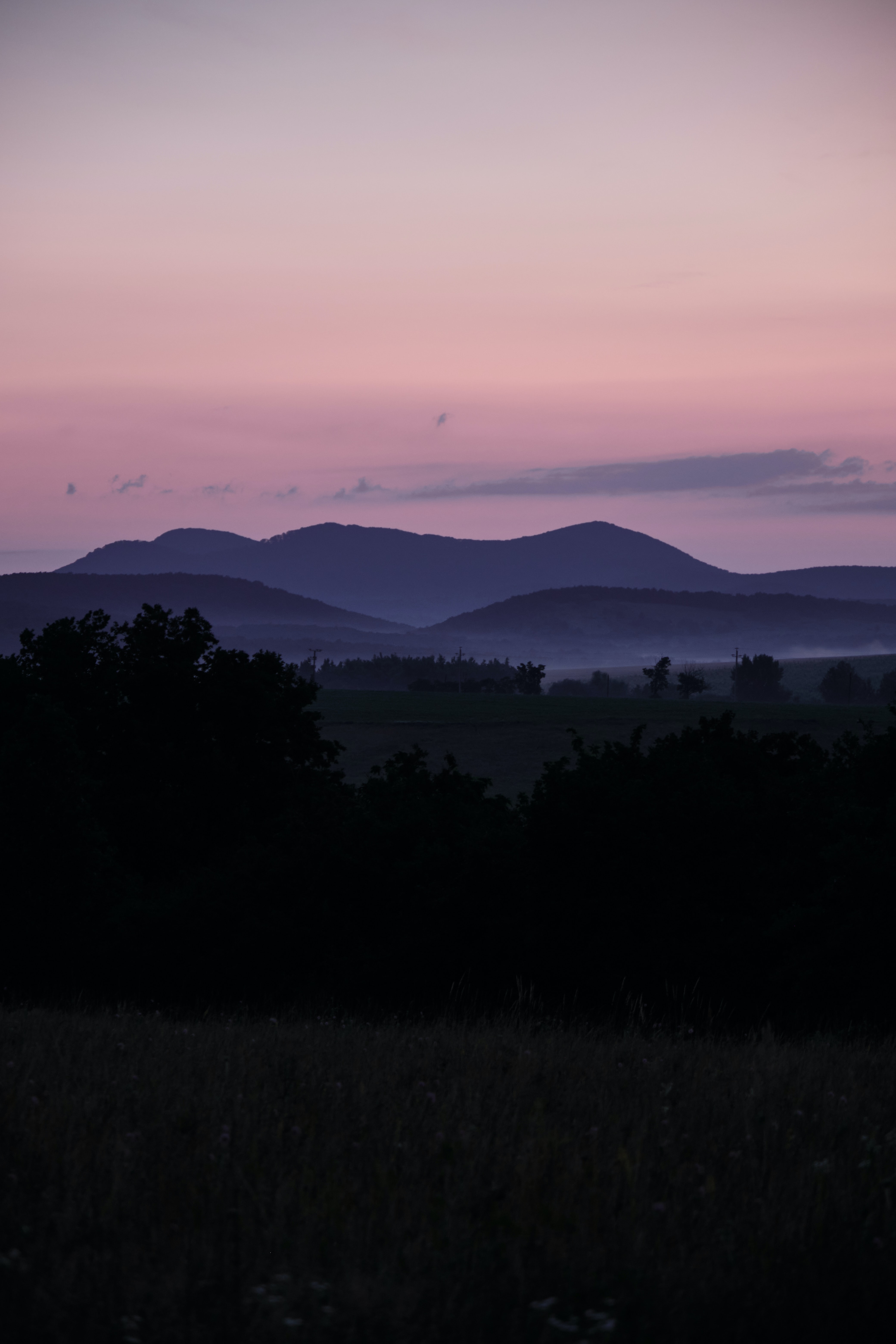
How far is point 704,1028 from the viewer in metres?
15.5

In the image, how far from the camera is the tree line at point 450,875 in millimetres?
18297

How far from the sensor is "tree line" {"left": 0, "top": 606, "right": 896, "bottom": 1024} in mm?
18297

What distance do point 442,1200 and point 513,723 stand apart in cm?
13431

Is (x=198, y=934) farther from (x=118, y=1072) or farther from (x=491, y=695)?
(x=491, y=695)

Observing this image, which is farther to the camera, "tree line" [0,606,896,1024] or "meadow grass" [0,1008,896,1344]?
"tree line" [0,606,896,1024]

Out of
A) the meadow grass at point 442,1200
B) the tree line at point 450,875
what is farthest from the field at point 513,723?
the meadow grass at point 442,1200

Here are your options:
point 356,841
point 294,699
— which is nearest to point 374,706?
point 294,699

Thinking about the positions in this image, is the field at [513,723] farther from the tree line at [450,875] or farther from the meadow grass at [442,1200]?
the meadow grass at [442,1200]

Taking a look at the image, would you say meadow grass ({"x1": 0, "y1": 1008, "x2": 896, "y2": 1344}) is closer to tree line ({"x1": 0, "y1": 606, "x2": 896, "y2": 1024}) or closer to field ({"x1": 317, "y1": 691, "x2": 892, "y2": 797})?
tree line ({"x1": 0, "y1": 606, "x2": 896, "y2": 1024})

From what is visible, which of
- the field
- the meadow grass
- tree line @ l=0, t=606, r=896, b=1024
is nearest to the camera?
the meadow grass

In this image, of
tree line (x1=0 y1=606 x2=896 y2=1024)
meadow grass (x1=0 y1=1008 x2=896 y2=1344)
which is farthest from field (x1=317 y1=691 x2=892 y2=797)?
meadow grass (x1=0 y1=1008 x2=896 y2=1344)

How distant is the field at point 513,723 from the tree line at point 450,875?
212ft

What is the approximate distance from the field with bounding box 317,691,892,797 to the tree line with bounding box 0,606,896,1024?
6473 centimetres

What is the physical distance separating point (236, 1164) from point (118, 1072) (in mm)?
2870
